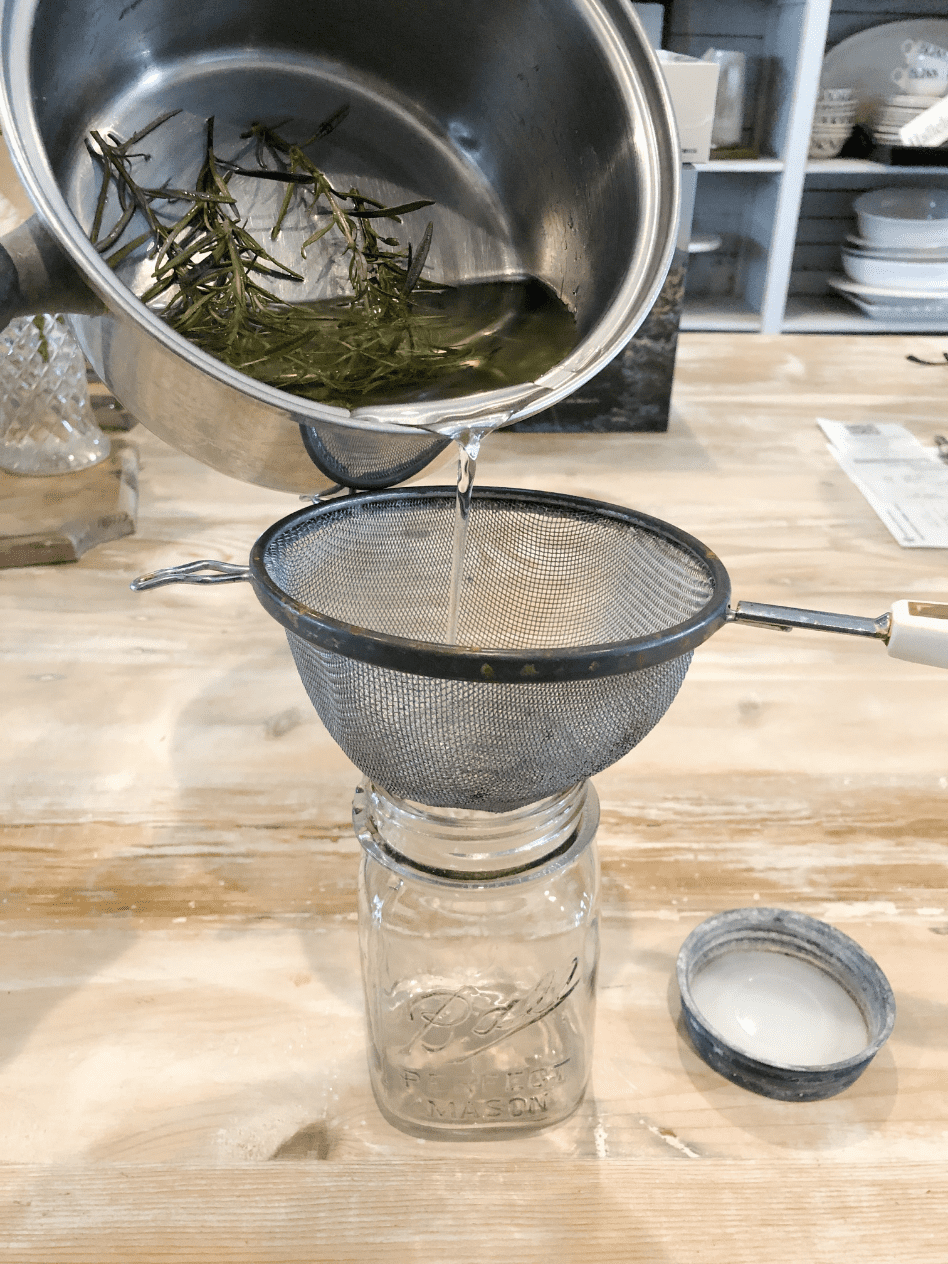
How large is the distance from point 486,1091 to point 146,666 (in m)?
0.46

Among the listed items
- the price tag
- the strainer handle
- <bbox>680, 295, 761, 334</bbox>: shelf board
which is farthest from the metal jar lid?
<bbox>680, 295, 761, 334</bbox>: shelf board

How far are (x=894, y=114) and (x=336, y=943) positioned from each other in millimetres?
2449

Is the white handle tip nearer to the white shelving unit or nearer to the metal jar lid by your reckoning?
the metal jar lid

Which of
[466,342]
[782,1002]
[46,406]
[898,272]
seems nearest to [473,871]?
[782,1002]

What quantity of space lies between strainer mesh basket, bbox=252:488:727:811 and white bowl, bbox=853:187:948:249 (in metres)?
2.07

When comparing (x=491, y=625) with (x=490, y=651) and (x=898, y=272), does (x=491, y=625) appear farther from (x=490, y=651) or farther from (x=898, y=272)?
(x=898, y=272)

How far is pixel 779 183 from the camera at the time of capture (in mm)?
2373

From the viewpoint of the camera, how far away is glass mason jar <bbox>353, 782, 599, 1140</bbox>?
52 centimetres

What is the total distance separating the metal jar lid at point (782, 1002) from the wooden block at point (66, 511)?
27.4 inches

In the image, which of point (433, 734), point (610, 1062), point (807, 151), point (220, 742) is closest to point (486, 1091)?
point (610, 1062)

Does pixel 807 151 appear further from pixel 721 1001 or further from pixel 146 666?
pixel 721 1001

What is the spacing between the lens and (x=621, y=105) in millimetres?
589

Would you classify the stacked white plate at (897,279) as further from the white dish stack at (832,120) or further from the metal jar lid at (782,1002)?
the metal jar lid at (782,1002)


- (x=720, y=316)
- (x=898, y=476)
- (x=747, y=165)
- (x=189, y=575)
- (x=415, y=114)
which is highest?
(x=415, y=114)
